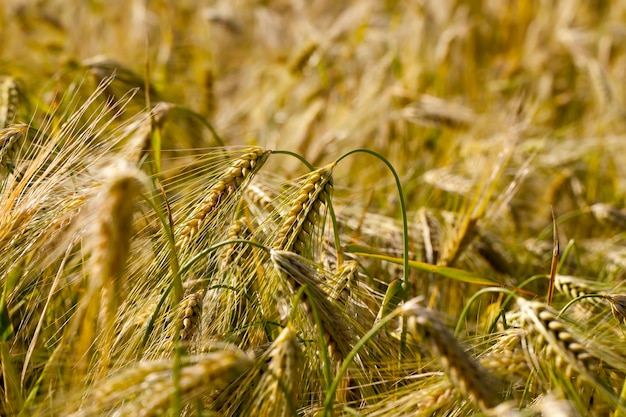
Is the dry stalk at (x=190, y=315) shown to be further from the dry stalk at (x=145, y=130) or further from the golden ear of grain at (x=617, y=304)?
the golden ear of grain at (x=617, y=304)

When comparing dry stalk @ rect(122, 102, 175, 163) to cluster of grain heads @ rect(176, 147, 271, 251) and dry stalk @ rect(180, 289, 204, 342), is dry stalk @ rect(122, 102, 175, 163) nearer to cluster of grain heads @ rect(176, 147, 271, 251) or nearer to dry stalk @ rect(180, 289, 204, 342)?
cluster of grain heads @ rect(176, 147, 271, 251)

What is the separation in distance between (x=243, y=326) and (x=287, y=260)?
29 cm

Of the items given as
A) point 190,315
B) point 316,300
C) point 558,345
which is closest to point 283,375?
point 316,300

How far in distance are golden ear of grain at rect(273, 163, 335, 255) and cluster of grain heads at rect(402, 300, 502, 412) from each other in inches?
15.8

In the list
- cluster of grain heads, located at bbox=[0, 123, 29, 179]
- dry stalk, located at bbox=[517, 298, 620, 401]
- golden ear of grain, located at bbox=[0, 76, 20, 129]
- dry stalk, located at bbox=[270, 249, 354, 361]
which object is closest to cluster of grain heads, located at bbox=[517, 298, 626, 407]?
dry stalk, located at bbox=[517, 298, 620, 401]

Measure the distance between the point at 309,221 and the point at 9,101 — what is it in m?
1.11

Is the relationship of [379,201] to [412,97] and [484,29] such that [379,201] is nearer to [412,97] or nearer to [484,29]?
[412,97]

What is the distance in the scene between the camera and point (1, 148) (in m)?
1.63

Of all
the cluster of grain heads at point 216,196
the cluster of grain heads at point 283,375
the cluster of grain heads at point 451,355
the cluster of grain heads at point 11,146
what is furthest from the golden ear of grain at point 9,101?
the cluster of grain heads at point 451,355

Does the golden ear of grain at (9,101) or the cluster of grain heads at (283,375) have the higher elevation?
the golden ear of grain at (9,101)

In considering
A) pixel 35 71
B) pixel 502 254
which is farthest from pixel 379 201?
pixel 35 71

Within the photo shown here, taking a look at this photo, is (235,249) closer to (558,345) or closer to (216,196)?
(216,196)

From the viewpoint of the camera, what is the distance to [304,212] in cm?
148

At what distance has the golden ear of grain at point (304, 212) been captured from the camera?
147cm
